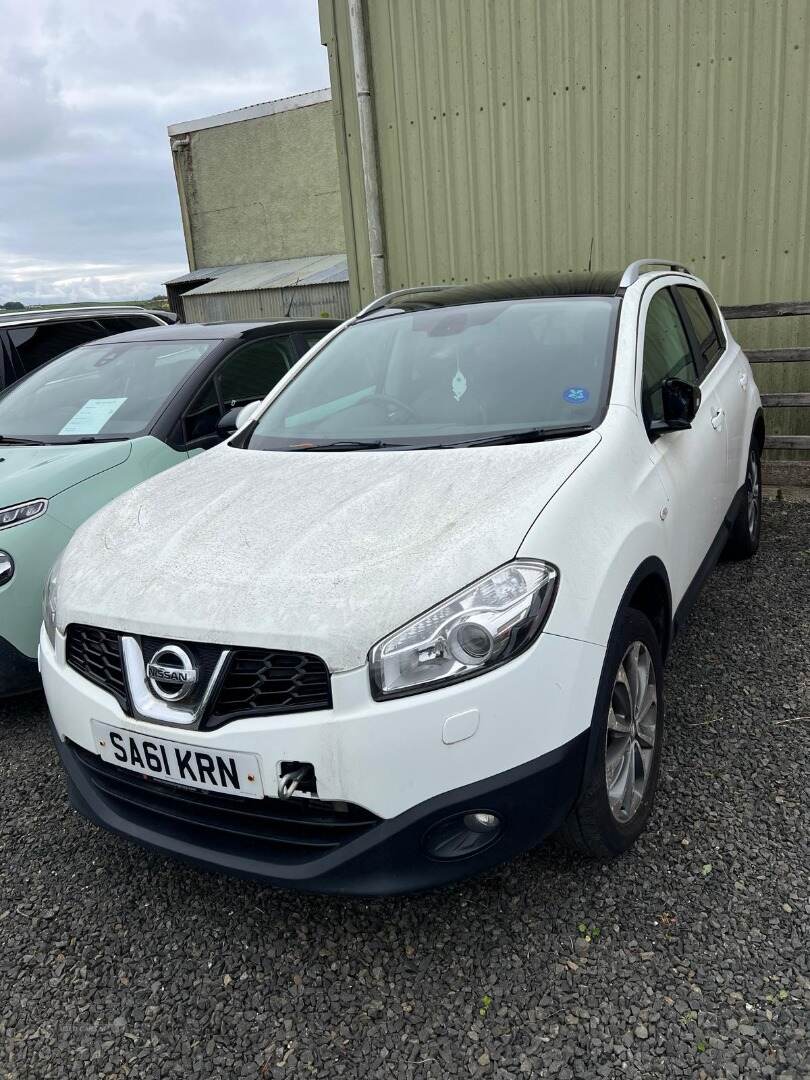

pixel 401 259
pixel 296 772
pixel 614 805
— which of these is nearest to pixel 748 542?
→ pixel 614 805

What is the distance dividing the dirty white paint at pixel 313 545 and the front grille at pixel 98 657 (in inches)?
1.8

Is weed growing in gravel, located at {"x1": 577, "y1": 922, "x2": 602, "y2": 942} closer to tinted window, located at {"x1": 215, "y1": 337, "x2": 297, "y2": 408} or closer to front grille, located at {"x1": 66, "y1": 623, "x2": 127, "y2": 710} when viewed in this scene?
front grille, located at {"x1": 66, "y1": 623, "x2": 127, "y2": 710}

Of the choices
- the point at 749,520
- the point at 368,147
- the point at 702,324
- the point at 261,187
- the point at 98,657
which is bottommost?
the point at 749,520

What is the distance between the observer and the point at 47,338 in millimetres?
5844

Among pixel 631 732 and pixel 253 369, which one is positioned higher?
pixel 253 369

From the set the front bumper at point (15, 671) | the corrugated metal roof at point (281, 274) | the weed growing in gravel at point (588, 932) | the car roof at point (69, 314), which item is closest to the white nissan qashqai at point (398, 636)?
the weed growing in gravel at point (588, 932)

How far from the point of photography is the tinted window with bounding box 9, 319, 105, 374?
5.66 meters

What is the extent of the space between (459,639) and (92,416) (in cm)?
306

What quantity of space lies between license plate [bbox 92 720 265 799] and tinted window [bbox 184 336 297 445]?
2316mm

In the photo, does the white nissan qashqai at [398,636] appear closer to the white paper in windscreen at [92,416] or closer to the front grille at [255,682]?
the front grille at [255,682]

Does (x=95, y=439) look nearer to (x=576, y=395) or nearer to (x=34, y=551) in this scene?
(x=34, y=551)

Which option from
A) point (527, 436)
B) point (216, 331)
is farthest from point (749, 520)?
point (216, 331)

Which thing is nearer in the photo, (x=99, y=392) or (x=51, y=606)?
(x=51, y=606)

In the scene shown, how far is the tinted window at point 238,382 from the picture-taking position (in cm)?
432
